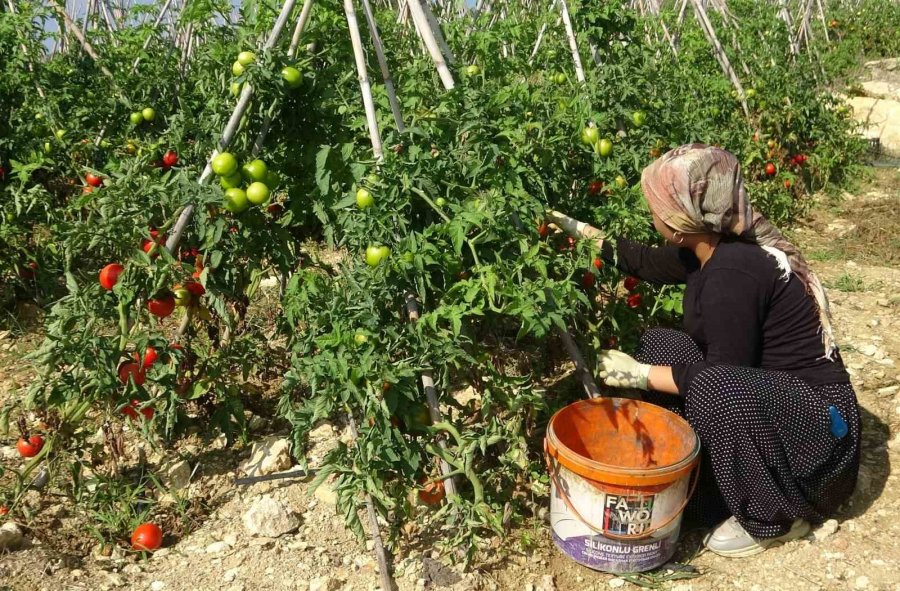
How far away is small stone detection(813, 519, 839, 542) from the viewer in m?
2.34

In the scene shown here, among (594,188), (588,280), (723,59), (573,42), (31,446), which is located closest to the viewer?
(31,446)

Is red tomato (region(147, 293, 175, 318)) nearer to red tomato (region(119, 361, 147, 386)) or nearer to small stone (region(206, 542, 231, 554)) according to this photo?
red tomato (region(119, 361, 147, 386))

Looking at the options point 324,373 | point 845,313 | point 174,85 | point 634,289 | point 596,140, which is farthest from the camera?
point 174,85

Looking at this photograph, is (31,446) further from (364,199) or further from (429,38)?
(429,38)

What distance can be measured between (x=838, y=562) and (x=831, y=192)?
441 centimetres

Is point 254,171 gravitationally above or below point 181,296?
above

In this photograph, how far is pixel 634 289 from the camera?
10.2 ft

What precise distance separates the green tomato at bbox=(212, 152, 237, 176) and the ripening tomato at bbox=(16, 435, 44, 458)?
1.03 meters

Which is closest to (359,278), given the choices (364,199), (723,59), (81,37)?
(364,199)

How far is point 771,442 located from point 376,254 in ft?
4.04

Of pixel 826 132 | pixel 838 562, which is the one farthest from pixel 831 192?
pixel 838 562

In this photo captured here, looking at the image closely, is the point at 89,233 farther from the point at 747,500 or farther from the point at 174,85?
the point at 174,85

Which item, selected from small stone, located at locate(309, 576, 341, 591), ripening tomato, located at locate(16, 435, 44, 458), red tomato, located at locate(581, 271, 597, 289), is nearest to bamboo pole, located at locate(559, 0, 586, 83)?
red tomato, located at locate(581, 271, 597, 289)

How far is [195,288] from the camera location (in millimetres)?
2459
